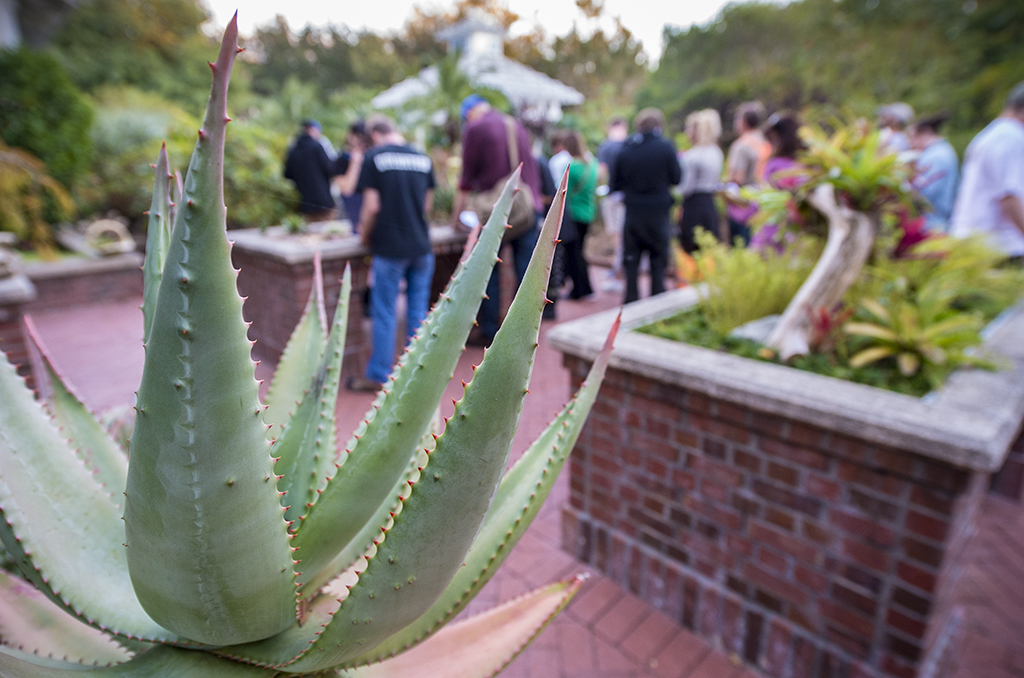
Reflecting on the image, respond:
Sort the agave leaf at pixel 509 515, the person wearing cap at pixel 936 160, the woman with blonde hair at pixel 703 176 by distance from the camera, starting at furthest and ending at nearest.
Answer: the woman with blonde hair at pixel 703 176
the person wearing cap at pixel 936 160
the agave leaf at pixel 509 515

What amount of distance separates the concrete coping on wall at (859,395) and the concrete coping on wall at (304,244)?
103 inches

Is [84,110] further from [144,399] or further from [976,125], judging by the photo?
[976,125]

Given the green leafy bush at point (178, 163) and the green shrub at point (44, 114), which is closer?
the green leafy bush at point (178, 163)

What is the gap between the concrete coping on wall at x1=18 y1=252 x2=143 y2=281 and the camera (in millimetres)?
6723

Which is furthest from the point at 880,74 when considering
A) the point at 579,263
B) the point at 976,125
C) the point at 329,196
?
the point at 329,196

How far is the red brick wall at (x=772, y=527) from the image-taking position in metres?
1.77

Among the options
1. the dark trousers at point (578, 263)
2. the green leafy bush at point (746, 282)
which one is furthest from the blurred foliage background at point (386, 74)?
the dark trousers at point (578, 263)

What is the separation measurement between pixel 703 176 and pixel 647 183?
0.81 m

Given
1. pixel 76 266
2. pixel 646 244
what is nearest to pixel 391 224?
pixel 646 244

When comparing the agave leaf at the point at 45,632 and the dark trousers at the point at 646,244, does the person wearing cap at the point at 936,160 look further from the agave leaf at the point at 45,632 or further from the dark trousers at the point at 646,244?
the agave leaf at the point at 45,632

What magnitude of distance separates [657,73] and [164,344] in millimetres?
41129

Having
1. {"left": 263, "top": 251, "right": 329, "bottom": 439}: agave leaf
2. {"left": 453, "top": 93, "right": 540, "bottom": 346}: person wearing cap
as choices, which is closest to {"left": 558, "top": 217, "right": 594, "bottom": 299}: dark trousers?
{"left": 453, "top": 93, "right": 540, "bottom": 346}: person wearing cap

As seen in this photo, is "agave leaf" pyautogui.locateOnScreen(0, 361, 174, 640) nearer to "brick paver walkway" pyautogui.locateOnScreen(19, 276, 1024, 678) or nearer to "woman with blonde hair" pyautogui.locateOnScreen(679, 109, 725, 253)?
"brick paver walkway" pyautogui.locateOnScreen(19, 276, 1024, 678)

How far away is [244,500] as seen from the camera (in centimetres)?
56
